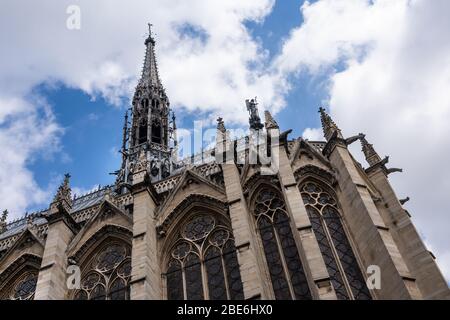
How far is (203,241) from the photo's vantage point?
49.3 feet

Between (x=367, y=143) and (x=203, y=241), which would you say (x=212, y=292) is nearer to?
(x=203, y=241)

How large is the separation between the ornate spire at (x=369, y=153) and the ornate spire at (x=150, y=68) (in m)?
21.8

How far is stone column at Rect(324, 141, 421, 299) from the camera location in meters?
11.5

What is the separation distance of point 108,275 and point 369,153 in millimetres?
10372

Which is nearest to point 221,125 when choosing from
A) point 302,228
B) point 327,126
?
point 327,126

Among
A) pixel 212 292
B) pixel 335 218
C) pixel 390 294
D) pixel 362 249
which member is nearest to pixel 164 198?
pixel 212 292

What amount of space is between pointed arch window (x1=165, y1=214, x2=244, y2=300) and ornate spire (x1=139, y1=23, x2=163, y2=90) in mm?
22207

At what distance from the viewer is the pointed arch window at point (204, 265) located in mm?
13625

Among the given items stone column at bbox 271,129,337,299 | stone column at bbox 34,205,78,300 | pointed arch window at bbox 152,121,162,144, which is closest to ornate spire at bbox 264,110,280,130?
stone column at bbox 271,129,337,299

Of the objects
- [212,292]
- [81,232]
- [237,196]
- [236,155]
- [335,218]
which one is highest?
[236,155]

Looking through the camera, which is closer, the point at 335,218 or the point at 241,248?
the point at 241,248

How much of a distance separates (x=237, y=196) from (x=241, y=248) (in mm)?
2107

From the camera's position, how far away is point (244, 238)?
42.7 feet

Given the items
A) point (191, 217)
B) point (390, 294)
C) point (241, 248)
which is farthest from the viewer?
point (191, 217)
